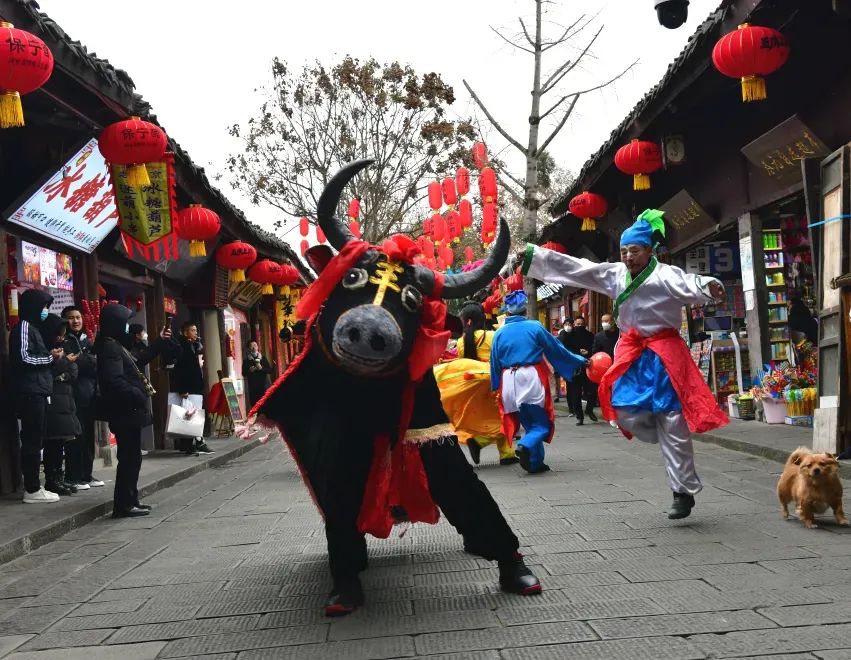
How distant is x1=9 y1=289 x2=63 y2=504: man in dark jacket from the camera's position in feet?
28.2

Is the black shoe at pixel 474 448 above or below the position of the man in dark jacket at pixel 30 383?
below

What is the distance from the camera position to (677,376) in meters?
6.29

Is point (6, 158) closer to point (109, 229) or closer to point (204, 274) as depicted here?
point (109, 229)

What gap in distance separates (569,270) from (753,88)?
4778 mm

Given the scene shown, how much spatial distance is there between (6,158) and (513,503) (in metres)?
6.47

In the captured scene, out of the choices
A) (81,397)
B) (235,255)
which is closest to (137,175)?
(81,397)

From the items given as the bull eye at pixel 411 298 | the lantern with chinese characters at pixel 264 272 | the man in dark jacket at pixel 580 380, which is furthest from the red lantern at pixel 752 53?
the lantern with chinese characters at pixel 264 272

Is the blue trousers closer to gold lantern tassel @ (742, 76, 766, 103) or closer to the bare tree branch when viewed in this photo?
gold lantern tassel @ (742, 76, 766, 103)

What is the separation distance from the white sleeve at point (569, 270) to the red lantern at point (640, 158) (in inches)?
311

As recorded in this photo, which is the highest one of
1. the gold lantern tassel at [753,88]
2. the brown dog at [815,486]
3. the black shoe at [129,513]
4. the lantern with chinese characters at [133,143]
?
the gold lantern tassel at [753,88]

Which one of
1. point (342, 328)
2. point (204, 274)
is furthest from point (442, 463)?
point (204, 274)

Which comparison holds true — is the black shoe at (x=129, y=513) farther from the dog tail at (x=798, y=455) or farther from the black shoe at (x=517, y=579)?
the dog tail at (x=798, y=455)

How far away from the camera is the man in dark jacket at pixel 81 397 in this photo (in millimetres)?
9484

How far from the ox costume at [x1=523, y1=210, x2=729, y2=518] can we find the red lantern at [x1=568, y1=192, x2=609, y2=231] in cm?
1166
